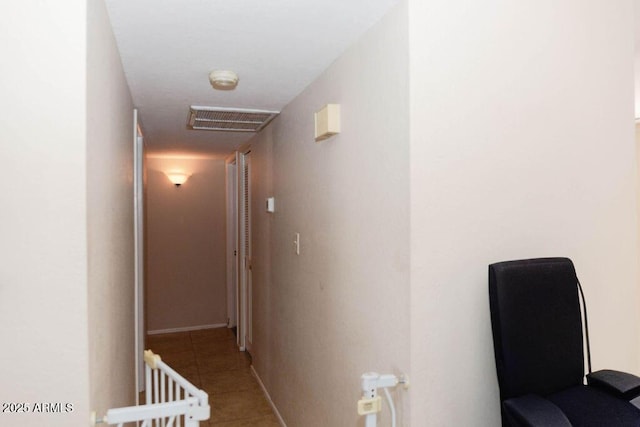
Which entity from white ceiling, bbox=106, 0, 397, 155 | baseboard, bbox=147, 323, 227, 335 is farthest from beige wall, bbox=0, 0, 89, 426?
baseboard, bbox=147, 323, 227, 335

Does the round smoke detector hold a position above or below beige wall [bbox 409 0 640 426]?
above

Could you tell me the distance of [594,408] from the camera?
4.67 ft

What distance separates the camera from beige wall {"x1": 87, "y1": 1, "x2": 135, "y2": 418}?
1.21 meters

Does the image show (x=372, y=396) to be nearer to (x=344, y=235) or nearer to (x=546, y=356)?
(x=546, y=356)

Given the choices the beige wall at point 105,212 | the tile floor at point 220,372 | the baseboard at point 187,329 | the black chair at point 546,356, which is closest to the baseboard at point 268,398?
the tile floor at point 220,372

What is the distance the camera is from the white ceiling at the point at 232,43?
1579mm

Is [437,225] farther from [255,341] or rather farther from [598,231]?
[255,341]

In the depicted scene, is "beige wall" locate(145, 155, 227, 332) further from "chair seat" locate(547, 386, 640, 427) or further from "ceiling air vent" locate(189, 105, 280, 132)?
"chair seat" locate(547, 386, 640, 427)

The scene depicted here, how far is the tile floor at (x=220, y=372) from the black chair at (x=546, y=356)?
2275 mm

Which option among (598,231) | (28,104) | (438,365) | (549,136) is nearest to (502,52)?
(549,136)

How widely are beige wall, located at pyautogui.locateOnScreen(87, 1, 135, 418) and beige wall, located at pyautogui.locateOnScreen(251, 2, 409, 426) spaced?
0.98 m

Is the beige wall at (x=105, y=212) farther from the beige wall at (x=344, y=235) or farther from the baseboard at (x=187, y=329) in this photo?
the baseboard at (x=187, y=329)

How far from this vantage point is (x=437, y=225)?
4.91ft

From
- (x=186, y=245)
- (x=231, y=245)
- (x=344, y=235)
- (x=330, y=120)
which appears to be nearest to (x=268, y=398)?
(x=344, y=235)
